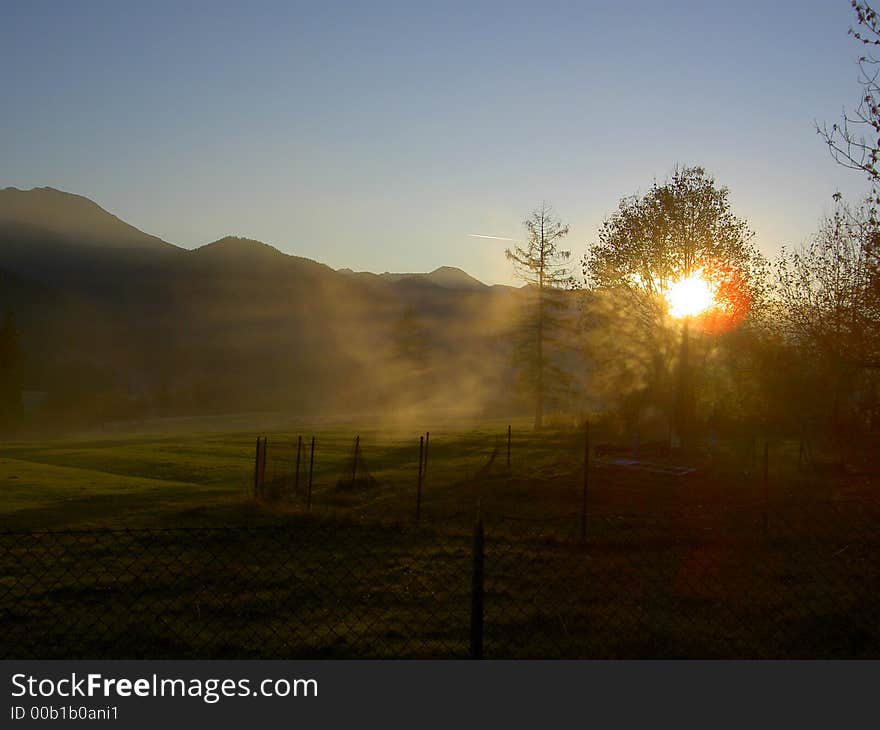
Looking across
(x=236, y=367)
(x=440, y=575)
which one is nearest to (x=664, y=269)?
(x=440, y=575)

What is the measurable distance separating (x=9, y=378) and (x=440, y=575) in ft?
280

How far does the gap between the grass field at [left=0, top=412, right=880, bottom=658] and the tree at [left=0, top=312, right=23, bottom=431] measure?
221ft

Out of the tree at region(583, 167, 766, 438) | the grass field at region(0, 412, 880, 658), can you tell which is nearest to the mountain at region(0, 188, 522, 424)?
the tree at region(583, 167, 766, 438)

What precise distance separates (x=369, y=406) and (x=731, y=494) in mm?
81192

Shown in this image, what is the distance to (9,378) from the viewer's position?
83.1 meters

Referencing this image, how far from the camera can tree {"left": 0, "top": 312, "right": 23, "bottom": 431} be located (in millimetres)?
81500

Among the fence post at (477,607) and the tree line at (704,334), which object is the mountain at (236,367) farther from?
the fence post at (477,607)

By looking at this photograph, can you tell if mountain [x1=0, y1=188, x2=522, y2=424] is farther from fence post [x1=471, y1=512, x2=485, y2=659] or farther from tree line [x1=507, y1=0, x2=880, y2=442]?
fence post [x1=471, y1=512, x2=485, y2=659]

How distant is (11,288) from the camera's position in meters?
195

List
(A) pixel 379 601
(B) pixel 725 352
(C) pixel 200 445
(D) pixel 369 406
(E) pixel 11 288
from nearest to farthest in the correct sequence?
1. (A) pixel 379 601
2. (B) pixel 725 352
3. (C) pixel 200 445
4. (D) pixel 369 406
5. (E) pixel 11 288

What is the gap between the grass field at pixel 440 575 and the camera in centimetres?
806

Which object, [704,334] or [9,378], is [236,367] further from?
[704,334]

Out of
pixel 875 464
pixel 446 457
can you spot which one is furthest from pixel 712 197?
Answer: pixel 446 457
